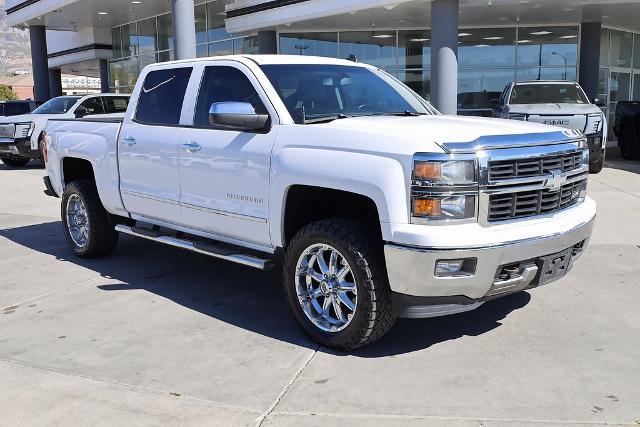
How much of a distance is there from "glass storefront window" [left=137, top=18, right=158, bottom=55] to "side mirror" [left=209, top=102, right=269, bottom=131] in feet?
79.4

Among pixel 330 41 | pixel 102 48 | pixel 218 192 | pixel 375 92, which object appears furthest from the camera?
pixel 102 48

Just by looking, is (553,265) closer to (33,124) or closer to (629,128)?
(629,128)

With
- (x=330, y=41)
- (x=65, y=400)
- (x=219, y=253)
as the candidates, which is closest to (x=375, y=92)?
(x=219, y=253)

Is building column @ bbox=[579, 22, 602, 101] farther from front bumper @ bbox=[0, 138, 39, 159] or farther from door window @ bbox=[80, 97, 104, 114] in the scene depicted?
front bumper @ bbox=[0, 138, 39, 159]

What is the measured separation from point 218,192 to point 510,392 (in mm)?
2558

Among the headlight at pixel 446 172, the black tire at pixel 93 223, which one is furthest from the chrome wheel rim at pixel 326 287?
the black tire at pixel 93 223

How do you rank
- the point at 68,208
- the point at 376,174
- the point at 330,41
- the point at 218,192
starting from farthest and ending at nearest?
1. the point at 330,41
2. the point at 68,208
3. the point at 218,192
4. the point at 376,174

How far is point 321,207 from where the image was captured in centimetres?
462

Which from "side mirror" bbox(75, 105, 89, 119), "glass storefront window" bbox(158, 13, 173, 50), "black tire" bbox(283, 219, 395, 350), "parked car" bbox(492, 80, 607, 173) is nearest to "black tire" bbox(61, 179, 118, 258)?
"black tire" bbox(283, 219, 395, 350)

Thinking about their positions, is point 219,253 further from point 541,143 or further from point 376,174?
point 541,143

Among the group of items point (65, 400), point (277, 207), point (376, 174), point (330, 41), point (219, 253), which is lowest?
point (65, 400)

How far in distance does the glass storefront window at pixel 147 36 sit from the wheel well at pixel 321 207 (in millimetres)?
24509

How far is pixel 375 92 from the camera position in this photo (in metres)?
5.43

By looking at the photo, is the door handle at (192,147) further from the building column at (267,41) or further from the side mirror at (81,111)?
the building column at (267,41)
